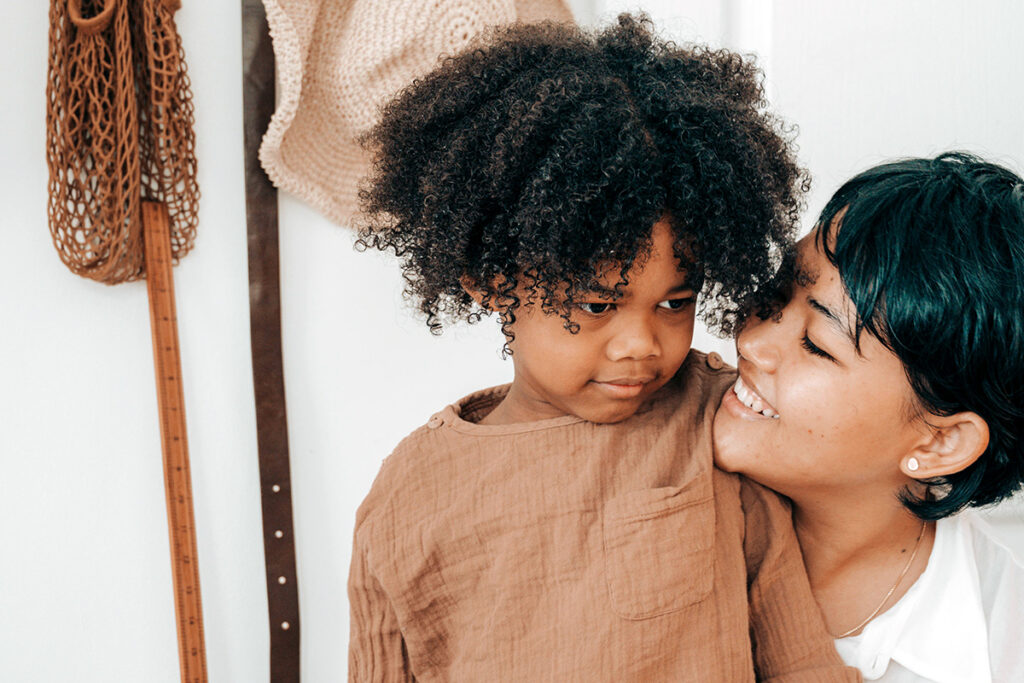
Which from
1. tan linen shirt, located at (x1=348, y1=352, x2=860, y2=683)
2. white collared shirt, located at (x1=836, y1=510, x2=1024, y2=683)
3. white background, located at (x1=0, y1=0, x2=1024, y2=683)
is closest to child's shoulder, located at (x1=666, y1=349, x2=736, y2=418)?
tan linen shirt, located at (x1=348, y1=352, x2=860, y2=683)

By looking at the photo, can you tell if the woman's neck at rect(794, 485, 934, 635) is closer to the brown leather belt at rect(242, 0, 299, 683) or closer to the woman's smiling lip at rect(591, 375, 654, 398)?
the woman's smiling lip at rect(591, 375, 654, 398)

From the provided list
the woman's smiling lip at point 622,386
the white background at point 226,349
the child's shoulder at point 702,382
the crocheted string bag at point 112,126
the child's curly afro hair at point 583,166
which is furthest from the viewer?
the white background at point 226,349

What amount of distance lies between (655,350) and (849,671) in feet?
1.39

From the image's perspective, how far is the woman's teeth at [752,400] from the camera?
35.5 inches

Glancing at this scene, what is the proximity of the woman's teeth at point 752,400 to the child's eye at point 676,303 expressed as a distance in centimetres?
14

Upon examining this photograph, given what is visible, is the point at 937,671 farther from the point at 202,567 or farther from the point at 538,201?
the point at 202,567

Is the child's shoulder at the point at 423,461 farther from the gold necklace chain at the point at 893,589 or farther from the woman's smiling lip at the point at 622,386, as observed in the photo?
the gold necklace chain at the point at 893,589

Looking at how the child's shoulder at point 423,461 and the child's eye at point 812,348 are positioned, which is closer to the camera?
the child's eye at point 812,348

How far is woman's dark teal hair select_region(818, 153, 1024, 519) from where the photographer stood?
79 centimetres

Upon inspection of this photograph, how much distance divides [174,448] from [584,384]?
2.62ft

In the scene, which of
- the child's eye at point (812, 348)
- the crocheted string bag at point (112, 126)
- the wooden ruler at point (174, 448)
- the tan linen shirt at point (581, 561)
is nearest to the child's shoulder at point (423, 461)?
the tan linen shirt at point (581, 561)

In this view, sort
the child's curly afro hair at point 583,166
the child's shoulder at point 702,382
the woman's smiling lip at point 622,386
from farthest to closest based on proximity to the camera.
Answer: the child's shoulder at point 702,382 < the woman's smiling lip at point 622,386 < the child's curly afro hair at point 583,166

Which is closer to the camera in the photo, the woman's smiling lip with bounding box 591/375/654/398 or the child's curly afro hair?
the child's curly afro hair

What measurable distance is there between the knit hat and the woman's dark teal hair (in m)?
0.66
